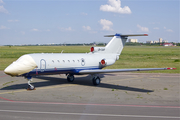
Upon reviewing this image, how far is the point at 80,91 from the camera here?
1981 centimetres

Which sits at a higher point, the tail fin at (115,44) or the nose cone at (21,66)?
the tail fin at (115,44)

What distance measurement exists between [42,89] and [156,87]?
11384 mm

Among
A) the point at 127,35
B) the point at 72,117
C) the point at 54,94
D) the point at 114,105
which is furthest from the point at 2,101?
the point at 127,35

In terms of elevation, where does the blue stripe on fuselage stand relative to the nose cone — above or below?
below

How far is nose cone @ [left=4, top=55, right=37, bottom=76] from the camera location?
18375 mm

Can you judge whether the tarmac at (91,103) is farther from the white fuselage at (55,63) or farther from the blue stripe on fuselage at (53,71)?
the white fuselage at (55,63)

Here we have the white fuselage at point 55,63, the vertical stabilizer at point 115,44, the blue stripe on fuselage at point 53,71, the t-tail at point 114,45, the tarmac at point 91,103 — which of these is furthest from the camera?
the vertical stabilizer at point 115,44

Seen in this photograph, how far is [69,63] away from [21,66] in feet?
17.3

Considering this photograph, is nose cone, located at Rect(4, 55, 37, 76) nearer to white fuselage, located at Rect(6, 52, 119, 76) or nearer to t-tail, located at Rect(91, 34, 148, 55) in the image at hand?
white fuselage, located at Rect(6, 52, 119, 76)

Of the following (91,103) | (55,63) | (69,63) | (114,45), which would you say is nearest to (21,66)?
(55,63)

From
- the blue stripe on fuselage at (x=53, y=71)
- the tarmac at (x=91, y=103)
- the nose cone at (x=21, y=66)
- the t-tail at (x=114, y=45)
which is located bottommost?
the tarmac at (x=91, y=103)

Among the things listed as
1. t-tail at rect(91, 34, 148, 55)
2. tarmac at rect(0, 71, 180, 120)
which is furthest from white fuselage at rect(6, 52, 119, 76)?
tarmac at rect(0, 71, 180, 120)

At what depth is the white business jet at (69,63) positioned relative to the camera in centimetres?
1914

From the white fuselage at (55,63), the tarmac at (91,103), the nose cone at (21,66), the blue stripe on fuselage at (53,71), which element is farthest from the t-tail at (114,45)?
the nose cone at (21,66)
